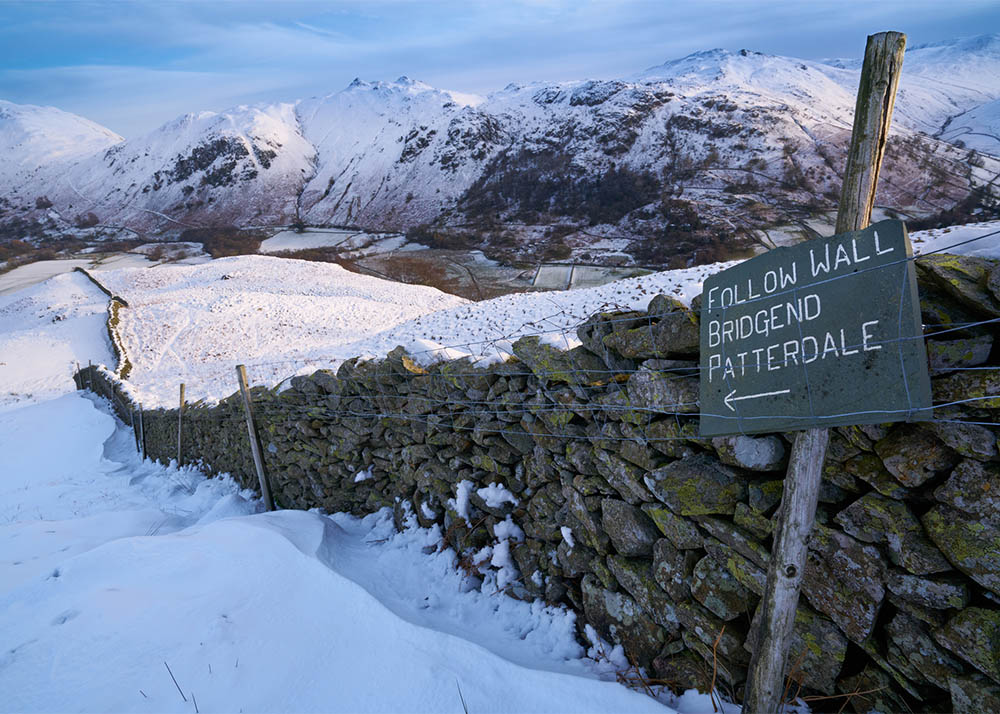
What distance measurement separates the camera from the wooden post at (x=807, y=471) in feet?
6.68

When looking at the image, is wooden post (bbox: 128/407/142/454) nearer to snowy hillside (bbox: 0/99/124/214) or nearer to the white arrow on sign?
the white arrow on sign

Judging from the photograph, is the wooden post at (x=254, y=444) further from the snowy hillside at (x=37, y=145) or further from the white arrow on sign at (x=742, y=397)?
the snowy hillside at (x=37, y=145)

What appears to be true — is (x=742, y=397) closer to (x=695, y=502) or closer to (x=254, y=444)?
(x=695, y=502)

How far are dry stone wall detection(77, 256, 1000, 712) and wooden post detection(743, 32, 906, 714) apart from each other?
0.86 ft

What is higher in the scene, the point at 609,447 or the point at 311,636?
the point at 609,447

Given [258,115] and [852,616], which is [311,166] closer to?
[258,115]

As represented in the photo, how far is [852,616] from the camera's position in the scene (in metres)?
2.22

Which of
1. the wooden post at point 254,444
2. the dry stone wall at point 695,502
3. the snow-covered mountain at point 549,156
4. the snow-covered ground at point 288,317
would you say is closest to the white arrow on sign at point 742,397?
the dry stone wall at point 695,502

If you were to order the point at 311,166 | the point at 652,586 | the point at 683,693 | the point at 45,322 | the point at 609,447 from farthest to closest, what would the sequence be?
the point at 311,166, the point at 45,322, the point at 609,447, the point at 652,586, the point at 683,693

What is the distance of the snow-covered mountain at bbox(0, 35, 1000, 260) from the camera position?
5503cm

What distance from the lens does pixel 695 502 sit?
9.11 feet

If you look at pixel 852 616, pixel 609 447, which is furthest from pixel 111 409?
pixel 852 616

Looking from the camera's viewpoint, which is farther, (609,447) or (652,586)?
(609,447)

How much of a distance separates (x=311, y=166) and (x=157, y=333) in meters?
81.6
